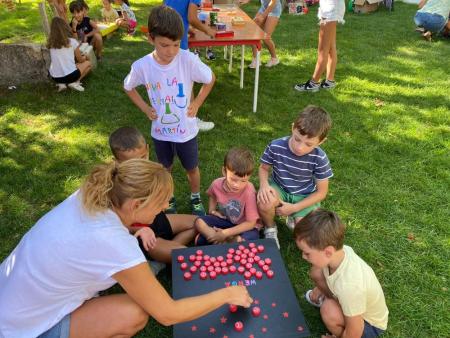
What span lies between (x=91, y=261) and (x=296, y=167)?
166 centimetres

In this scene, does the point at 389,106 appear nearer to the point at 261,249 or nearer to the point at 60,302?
the point at 261,249

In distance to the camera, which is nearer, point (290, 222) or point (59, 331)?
point (59, 331)

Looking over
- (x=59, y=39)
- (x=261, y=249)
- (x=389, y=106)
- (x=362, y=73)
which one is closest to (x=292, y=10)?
(x=362, y=73)

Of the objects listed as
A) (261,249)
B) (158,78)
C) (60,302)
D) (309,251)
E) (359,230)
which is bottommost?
(359,230)

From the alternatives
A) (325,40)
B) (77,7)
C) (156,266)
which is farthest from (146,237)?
(77,7)

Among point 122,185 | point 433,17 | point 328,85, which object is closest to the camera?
point 122,185

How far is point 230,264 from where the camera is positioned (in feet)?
7.74

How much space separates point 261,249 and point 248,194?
44 centimetres

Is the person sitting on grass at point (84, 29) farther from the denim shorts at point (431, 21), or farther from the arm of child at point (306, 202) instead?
the denim shorts at point (431, 21)

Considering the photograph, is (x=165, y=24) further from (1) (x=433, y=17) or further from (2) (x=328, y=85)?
(1) (x=433, y=17)

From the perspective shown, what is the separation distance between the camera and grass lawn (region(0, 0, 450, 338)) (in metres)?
2.76

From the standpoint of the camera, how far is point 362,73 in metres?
5.89

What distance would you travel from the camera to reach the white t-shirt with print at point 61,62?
5066 mm

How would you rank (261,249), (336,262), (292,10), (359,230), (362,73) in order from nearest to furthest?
(336,262)
(261,249)
(359,230)
(362,73)
(292,10)
